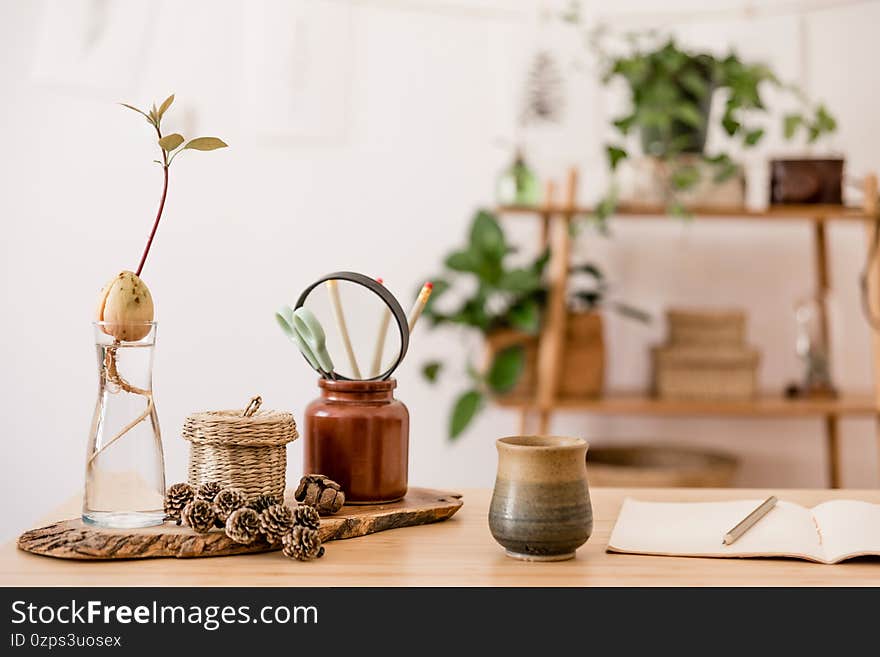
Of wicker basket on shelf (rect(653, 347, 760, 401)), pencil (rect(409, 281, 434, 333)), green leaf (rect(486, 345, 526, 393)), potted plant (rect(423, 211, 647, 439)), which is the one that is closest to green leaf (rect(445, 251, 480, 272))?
potted plant (rect(423, 211, 647, 439))

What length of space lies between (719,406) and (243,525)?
1.90 m

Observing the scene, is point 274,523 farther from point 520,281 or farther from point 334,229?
point 334,229

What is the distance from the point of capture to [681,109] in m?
2.54

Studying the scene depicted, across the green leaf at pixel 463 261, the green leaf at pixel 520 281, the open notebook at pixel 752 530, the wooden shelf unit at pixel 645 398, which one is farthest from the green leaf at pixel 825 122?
the open notebook at pixel 752 530

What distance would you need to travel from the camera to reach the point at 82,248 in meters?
3.03

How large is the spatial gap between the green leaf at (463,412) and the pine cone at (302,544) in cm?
180

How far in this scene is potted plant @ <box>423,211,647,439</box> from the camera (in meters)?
2.73

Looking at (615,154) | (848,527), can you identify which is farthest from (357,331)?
(615,154)

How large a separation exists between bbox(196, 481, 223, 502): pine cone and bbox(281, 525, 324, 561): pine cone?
0.33ft

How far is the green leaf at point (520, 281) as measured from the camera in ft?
8.79

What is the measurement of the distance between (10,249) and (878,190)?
2.49 m

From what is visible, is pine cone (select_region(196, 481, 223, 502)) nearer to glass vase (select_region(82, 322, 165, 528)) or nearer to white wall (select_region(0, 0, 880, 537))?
glass vase (select_region(82, 322, 165, 528))

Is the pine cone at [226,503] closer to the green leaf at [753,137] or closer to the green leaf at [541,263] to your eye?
the green leaf at [541,263]
